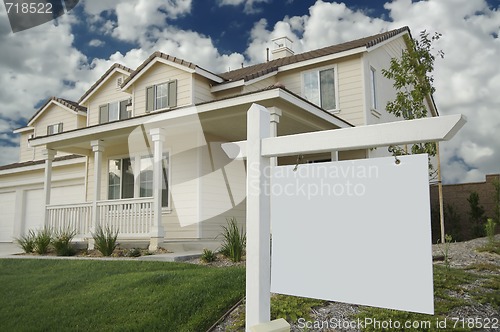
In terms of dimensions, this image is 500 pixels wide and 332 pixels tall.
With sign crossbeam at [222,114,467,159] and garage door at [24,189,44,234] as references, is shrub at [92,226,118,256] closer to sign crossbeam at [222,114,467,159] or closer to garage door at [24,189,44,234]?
sign crossbeam at [222,114,467,159]

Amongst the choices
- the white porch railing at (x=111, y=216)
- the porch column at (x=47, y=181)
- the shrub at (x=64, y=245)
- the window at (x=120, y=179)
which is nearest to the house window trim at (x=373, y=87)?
the white porch railing at (x=111, y=216)

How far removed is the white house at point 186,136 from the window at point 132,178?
0.03 m

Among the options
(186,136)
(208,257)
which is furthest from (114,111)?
(208,257)

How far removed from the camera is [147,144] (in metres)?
11.4

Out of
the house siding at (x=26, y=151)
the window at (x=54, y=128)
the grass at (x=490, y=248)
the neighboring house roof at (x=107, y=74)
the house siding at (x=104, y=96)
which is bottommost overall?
the grass at (x=490, y=248)

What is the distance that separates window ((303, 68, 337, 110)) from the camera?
38.2 feet

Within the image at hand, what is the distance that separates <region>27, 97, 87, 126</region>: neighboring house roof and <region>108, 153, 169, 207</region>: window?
5701mm

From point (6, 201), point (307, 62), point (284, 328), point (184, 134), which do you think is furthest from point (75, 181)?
point (284, 328)

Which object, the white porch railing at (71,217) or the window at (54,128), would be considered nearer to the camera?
the white porch railing at (71,217)

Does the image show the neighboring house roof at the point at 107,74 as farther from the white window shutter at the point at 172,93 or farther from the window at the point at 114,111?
the white window shutter at the point at 172,93

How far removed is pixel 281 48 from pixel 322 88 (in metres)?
3.69

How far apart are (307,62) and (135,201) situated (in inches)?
238

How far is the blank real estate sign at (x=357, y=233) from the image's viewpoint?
2.12 m

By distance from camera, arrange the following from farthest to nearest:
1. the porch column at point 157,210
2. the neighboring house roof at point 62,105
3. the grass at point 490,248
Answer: the neighboring house roof at point 62,105
the porch column at point 157,210
the grass at point 490,248
